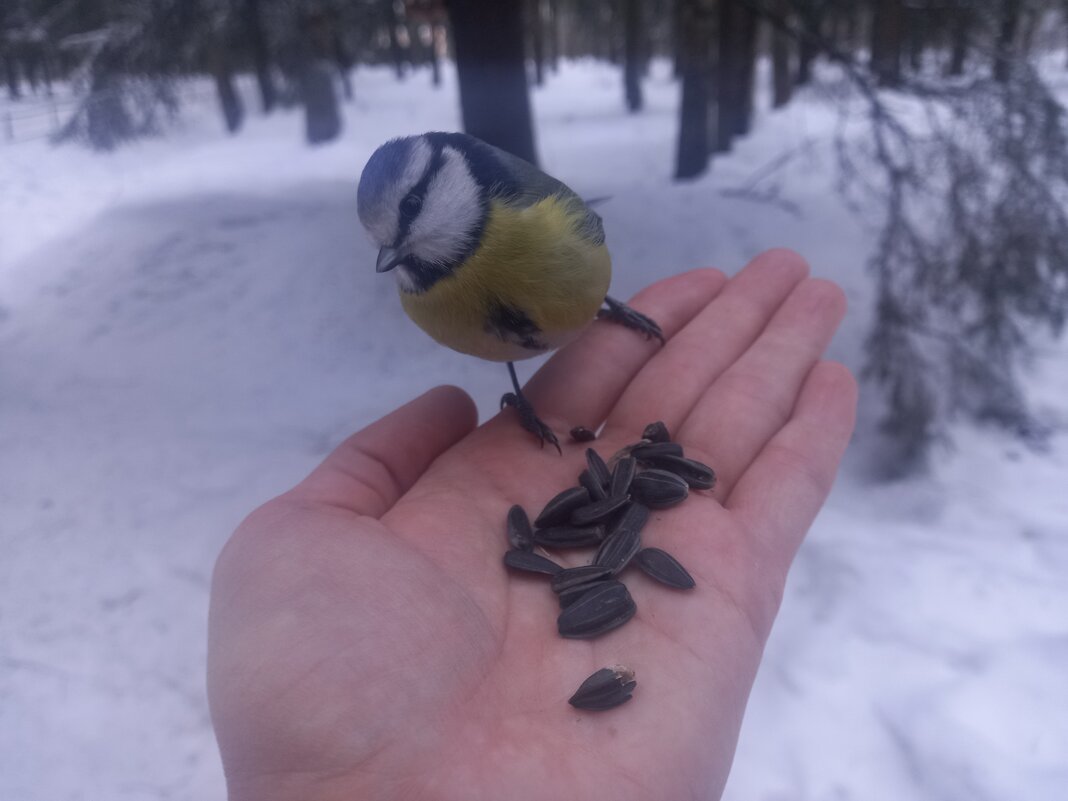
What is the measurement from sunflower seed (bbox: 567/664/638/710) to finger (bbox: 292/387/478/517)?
1.39ft

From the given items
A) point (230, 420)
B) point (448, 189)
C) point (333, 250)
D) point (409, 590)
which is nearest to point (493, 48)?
point (333, 250)

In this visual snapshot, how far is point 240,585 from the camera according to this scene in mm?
875

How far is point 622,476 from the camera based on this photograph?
3.97ft

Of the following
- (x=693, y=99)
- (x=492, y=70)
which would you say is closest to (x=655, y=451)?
(x=492, y=70)

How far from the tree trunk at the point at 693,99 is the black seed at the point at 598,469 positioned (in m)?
1.54

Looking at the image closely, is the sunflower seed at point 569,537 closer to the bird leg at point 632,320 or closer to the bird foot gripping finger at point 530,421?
the bird foot gripping finger at point 530,421

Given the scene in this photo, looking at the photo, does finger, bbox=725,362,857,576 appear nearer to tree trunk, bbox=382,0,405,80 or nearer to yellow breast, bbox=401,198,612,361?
yellow breast, bbox=401,198,612,361

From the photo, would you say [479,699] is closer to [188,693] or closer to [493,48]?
[188,693]

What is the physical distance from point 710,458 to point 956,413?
1.05 m

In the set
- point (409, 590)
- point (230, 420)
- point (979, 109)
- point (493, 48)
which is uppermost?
point (493, 48)

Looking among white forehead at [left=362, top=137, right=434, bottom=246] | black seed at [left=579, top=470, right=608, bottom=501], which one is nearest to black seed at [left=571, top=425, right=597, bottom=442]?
black seed at [left=579, top=470, right=608, bottom=501]

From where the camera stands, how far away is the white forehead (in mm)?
946

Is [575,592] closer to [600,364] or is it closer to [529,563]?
[529,563]

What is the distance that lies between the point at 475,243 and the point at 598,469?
0.46m
